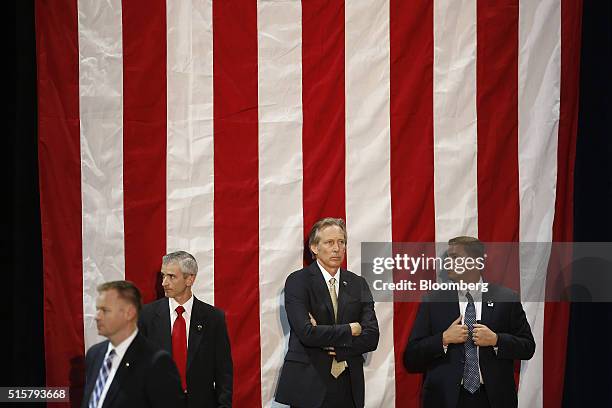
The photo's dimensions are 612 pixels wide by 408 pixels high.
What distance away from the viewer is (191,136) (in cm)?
484

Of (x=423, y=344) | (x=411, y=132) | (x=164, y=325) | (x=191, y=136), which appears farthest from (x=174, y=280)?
(x=411, y=132)

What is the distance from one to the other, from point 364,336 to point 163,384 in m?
1.69

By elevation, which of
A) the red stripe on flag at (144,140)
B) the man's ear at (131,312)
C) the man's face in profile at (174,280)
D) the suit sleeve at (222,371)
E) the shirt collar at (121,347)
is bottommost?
the suit sleeve at (222,371)

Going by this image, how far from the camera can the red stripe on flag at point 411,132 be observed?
16.0ft

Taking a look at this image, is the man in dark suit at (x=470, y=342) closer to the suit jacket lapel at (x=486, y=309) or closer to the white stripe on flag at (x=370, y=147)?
the suit jacket lapel at (x=486, y=309)

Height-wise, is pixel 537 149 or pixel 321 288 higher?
pixel 537 149

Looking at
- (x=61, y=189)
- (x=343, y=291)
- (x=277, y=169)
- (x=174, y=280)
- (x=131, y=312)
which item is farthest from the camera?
(x=277, y=169)

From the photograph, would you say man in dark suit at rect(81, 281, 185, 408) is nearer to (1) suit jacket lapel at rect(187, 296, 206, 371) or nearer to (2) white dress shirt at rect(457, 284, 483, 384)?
(1) suit jacket lapel at rect(187, 296, 206, 371)

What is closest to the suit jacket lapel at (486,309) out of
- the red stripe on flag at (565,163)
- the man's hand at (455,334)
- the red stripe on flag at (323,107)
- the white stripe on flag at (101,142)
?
the man's hand at (455,334)

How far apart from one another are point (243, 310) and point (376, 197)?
94 cm

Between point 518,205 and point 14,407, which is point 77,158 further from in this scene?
point 518,205

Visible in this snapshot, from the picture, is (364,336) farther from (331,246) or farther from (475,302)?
(475,302)

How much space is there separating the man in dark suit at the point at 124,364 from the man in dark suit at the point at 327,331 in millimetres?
1528

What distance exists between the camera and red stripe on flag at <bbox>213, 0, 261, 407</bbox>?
480 centimetres
